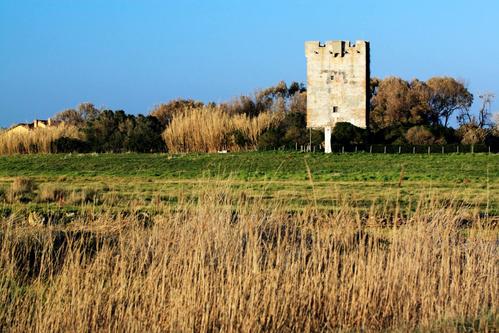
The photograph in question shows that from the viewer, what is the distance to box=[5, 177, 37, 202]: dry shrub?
14.7 meters

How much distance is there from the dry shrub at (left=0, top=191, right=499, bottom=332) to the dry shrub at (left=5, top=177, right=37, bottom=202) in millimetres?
7337

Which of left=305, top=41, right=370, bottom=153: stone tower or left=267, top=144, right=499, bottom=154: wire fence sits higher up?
left=305, top=41, right=370, bottom=153: stone tower

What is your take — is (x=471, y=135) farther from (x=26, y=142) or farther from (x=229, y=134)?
(x=26, y=142)

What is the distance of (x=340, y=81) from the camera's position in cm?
4594

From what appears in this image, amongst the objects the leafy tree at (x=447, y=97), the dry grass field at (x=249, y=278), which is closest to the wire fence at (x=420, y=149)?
the leafy tree at (x=447, y=97)

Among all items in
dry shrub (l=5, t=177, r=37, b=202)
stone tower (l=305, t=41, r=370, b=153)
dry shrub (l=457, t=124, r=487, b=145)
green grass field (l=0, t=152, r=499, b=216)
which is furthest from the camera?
stone tower (l=305, t=41, r=370, b=153)

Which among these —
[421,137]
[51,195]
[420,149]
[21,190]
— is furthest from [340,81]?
[51,195]

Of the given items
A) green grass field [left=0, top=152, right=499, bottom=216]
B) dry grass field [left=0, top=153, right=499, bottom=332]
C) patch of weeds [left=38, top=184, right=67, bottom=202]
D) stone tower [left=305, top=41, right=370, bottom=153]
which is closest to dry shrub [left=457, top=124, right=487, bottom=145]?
stone tower [left=305, top=41, right=370, bottom=153]

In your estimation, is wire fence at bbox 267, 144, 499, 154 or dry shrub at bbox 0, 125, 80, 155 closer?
wire fence at bbox 267, 144, 499, 154

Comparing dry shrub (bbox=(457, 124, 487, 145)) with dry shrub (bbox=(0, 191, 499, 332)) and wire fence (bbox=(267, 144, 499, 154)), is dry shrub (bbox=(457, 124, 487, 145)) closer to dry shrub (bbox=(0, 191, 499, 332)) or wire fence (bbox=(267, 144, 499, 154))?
wire fence (bbox=(267, 144, 499, 154))

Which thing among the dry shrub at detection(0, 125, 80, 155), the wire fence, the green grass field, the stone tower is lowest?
the green grass field

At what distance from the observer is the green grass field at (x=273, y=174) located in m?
15.9

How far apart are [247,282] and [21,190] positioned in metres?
11.2

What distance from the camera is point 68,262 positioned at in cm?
653
